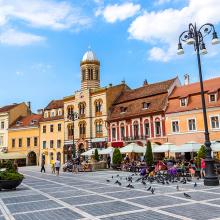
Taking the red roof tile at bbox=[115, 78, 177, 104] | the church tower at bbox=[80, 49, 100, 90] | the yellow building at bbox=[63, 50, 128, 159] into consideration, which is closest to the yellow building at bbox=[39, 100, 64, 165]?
the yellow building at bbox=[63, 50, 128, 159]

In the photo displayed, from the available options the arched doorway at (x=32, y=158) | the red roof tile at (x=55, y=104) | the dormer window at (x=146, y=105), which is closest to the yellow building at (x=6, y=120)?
the arched doorway at (x=32, y=158)

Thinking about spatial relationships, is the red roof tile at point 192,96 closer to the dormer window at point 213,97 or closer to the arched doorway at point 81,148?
the dormer window at point 213,97

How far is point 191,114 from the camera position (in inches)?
1388

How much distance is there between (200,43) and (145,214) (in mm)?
10392

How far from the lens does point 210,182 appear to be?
1544 centimetres

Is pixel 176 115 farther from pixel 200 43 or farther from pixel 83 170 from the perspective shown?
pixel 200 43

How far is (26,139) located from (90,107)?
16.9 metres

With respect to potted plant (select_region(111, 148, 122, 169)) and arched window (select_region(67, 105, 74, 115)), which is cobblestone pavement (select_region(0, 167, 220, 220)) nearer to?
potted plant (select_region(111, 148, 122, 169))

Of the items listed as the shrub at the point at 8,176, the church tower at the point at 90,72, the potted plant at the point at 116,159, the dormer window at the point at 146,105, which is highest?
the church tower at the point at 90,72

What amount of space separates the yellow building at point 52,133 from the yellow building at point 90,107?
Result: 186cm

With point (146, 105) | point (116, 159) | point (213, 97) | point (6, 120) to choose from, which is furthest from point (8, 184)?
point (6, 120)

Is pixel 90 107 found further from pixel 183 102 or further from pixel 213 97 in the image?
pixel 213 97

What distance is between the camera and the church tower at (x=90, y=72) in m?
53.0

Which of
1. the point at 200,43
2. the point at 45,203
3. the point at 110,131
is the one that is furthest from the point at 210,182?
the point at 110,131
